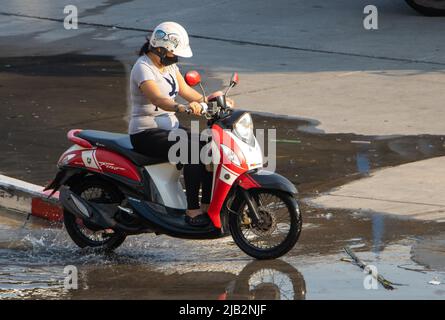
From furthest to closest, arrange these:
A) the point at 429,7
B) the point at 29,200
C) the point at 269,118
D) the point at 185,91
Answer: the point at 429,7 < the point at 269,118 < the point at 29,200 < the point at 185,91

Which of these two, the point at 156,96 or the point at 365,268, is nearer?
the point at 365,268

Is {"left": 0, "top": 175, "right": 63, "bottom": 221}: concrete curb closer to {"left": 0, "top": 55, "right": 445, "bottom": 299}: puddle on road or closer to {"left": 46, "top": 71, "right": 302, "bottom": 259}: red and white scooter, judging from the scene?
{"left": 0, "top": 55, "right": 445, "bottom": 299}: puddle on road

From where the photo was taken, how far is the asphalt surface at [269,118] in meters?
8.31

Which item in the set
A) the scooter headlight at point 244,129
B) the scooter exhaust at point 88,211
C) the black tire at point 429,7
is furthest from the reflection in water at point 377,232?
the black tire at point 429,7

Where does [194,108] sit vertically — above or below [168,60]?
below

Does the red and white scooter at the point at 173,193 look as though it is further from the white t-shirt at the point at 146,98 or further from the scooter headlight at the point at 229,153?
the white t-shirt at the point at 146,98

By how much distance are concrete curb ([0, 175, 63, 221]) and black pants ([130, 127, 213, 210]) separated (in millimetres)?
1488

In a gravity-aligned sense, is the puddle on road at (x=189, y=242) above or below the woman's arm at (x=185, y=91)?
below

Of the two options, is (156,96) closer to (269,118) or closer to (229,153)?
(229,153)

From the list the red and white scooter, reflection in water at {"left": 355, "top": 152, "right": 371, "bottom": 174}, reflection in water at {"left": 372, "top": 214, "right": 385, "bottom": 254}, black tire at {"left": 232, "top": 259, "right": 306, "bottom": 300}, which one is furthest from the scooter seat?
reflection in water at {"left": 355, "top": 152, "right": 371, "bottom": 174}

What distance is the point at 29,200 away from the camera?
10.2 m

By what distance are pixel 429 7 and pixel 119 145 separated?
10651 millimetres

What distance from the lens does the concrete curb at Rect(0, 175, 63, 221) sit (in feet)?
32.9

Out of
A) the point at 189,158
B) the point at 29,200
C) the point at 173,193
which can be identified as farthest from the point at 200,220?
the point at 29,200
